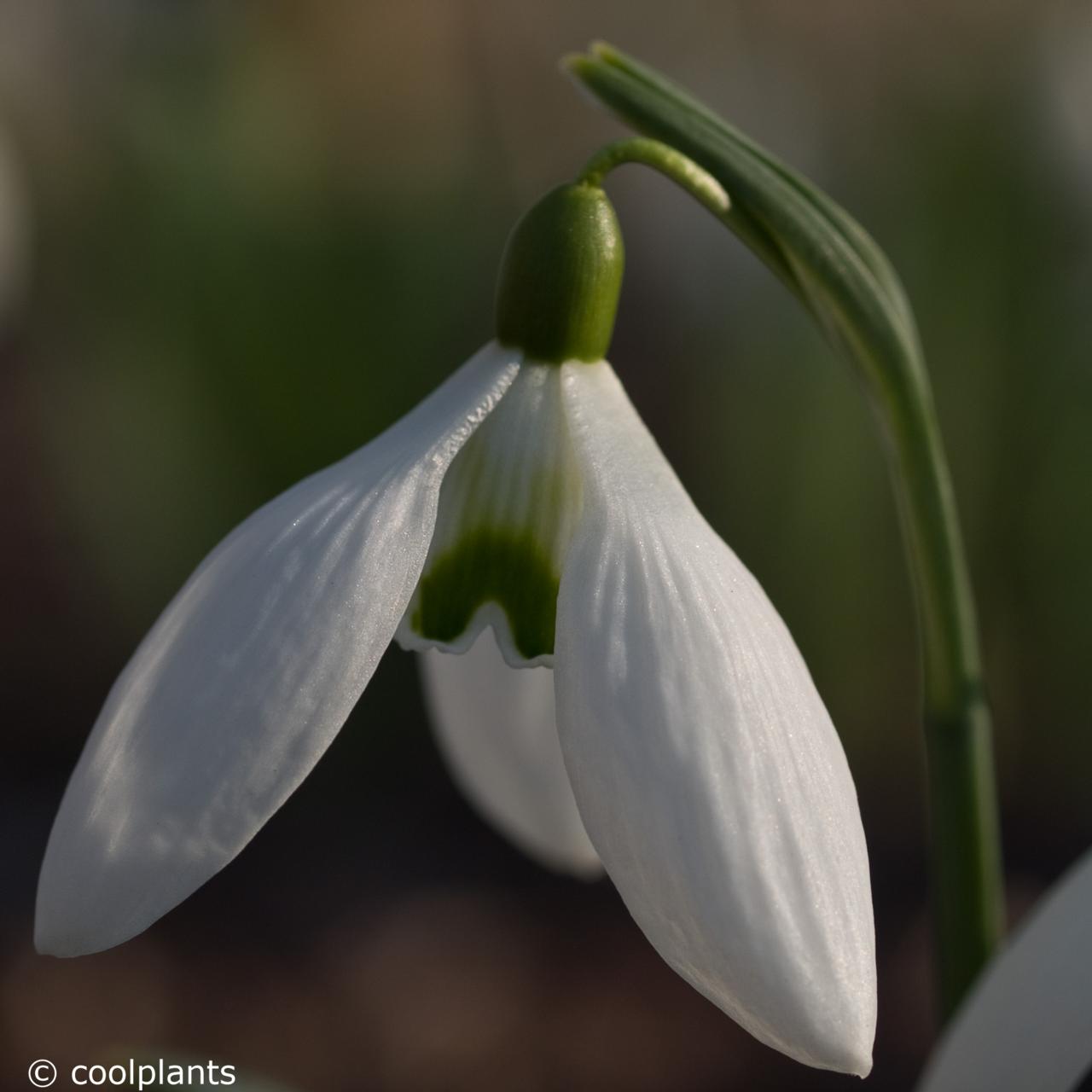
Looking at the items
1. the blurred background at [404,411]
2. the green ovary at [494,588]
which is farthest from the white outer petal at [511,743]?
the blurred background at [404,411]

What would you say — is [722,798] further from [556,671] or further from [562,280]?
[562,280]

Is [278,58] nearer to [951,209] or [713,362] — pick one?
[713,362]

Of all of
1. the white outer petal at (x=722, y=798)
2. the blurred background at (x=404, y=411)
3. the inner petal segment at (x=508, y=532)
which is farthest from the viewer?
the blurred background at (x=404, y=411)

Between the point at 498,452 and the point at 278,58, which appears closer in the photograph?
the point at 498,452

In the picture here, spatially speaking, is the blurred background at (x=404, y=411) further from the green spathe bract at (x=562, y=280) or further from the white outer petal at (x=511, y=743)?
the green spathe bract at (x=562, y=280)

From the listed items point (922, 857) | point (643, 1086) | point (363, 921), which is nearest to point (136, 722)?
point (643, 1086)

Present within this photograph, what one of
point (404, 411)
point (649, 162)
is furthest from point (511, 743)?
point (404, 411)
